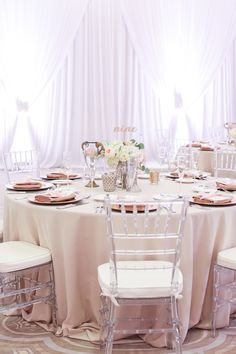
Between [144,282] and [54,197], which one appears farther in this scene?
[54,197]

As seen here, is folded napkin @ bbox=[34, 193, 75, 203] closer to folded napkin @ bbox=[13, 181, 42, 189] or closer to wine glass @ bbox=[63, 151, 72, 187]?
folded napkin @ bbox=[13, 181, 42, 189]

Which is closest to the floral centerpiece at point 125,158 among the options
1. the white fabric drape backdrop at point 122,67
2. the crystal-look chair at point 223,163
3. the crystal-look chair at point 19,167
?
the crystal-look chair at point 19,167

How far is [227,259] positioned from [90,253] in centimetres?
82

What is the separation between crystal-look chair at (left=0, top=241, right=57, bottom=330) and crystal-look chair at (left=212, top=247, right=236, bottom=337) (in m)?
1.00

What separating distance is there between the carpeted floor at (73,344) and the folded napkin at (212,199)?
82 cm

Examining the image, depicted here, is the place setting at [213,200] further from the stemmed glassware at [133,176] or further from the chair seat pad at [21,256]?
the chair seat pad at [21,256]

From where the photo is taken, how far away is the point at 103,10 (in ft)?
26.4

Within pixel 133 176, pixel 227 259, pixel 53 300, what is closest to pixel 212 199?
pixel 227 259

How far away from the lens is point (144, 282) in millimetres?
2625

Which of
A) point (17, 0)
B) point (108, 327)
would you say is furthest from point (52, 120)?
point (108, 327)

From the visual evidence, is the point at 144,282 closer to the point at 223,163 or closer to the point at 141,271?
the point at 141,271

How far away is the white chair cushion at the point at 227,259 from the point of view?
300 cm

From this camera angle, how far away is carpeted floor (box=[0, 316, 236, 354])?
9.77ft

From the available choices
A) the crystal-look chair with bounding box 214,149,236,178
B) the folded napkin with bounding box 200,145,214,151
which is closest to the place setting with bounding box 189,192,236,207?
the crystal-look chair with bounding box 214,149,236,178
